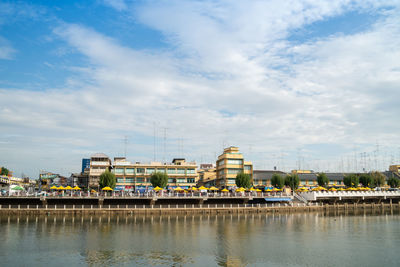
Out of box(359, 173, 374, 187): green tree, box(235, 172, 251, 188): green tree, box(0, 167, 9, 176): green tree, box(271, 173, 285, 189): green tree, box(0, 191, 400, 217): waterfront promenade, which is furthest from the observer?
box(0, 167, 9, 176): green tree

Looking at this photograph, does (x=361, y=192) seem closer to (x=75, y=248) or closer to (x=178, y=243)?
(x=178, y=243)

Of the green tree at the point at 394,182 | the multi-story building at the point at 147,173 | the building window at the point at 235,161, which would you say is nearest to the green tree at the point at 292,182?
the building window at the point at 235,161

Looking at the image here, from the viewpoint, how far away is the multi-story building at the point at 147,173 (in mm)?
105188

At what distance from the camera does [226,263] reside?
109 feet

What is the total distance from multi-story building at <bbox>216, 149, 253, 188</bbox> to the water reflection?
43.9m

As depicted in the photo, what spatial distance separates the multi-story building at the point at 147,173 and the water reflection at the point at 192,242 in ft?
132

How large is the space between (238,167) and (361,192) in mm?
37118

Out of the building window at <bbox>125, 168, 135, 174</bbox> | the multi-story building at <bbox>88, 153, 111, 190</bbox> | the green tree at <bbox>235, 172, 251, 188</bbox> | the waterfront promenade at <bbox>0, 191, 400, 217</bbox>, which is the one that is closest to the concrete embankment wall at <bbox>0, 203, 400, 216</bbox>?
the waterfront promenade at <bbox>0, 191, 400, 217</bbox>

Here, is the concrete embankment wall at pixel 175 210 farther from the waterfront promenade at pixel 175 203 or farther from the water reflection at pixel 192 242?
the water reflection at pixel 192 242

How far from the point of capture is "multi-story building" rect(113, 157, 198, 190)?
105 metres

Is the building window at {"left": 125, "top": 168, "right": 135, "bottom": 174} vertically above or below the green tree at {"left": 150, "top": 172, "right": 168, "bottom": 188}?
above

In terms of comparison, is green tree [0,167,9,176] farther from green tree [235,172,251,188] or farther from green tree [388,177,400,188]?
green tree [388,177,400,188]

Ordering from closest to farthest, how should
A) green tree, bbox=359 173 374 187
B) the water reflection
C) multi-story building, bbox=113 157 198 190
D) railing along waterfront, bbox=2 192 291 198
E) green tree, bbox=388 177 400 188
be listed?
the water reflection
railing along waterfront, bbox=2 192 291 198
multi-story building, bbox=113 157 198 190
green tree, bbox=359 173 374 187
green tree, bbox=388 177 400 188

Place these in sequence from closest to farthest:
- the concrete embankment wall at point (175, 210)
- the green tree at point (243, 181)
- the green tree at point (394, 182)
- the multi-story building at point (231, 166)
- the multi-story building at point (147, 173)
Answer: the concrete embankment wall at point (175, 210), the green tree at point (243, 181), the multi-story building at point (147, 173), the multi-story building at point (231, 166), the green tree at point (394, 182)
